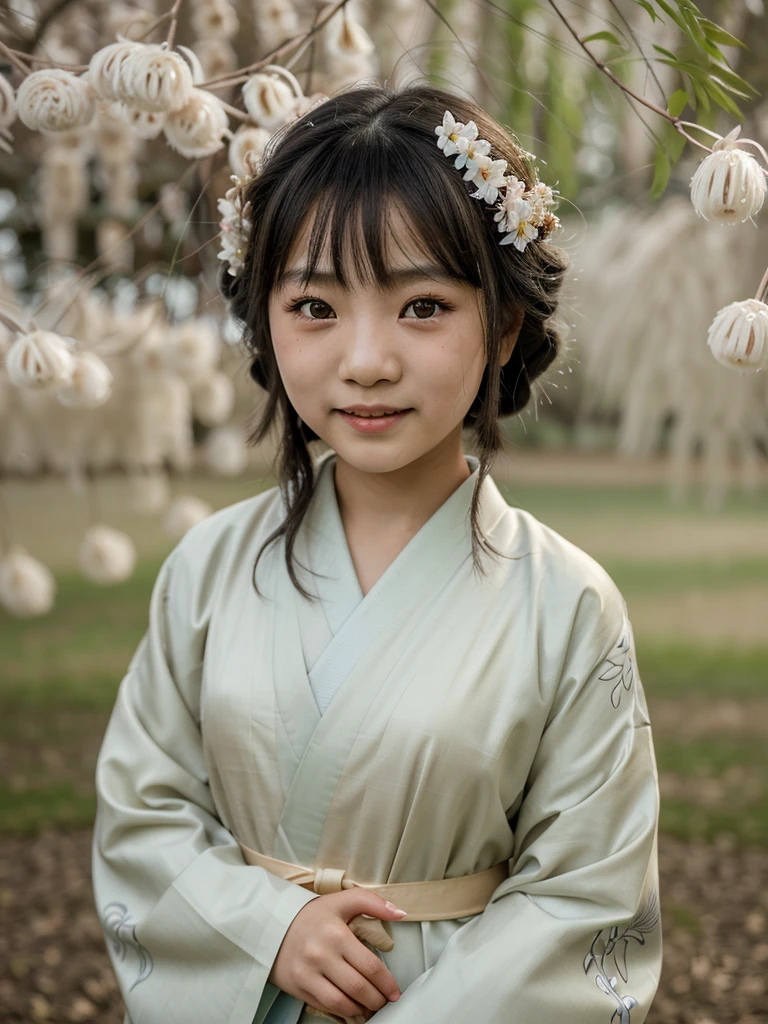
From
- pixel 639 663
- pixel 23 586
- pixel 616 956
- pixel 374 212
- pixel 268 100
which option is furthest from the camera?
pixel 639 663

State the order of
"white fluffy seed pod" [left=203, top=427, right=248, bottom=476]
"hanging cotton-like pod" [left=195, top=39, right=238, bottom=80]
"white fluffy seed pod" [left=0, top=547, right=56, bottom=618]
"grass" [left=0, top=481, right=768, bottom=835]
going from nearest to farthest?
1. "hanging cotton-like pod" [left=195, top=39, right=238, bottom=80]
2. "white fluffy seed pod" [left=0, top=547, right=56, bottom=618]
3. "white fluffy seed pod" [left=203, top=427, right=248, bottom=476]
4. "grass" [left=0, top=481, right=768, bottom=835]

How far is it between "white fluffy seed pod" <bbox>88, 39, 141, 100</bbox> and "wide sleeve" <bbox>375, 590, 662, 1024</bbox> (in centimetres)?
81

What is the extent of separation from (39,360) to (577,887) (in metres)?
0.89

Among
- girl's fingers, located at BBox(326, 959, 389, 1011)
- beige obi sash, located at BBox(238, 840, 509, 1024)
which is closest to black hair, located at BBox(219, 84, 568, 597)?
A: beige obi sash, located at BBox(238, 840, 509, 1024)

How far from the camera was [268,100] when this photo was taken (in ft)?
4.64

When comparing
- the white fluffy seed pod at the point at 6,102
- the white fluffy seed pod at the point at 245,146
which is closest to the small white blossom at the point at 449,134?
the white fluffy seed pod at the point at 245,146

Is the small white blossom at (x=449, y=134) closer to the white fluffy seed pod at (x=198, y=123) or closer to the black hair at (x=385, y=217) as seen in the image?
the black hair at (x=385, y=217)

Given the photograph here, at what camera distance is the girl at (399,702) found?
123 centimetres

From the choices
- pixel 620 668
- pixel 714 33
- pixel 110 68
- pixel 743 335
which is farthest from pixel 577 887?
pixel 110 68

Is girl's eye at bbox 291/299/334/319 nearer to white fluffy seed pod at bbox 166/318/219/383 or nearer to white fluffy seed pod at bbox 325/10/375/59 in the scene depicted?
white fluffy seed pod at bbox 325/10/375/59

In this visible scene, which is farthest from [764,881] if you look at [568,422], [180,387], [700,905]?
[568,422]

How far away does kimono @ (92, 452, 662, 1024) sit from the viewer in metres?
1.27

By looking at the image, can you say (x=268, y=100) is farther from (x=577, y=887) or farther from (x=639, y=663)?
(x=639, y=663)

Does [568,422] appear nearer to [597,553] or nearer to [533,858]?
[597,553]
